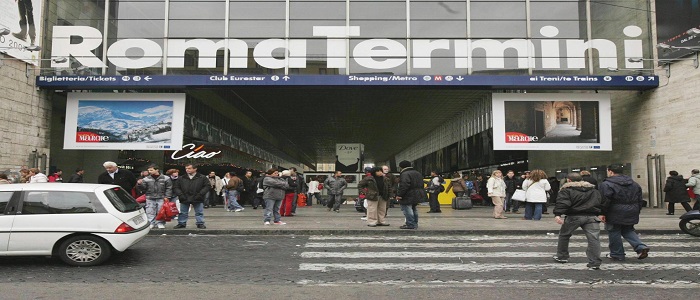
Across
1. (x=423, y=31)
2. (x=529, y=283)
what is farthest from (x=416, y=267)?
(x=423, y=31)

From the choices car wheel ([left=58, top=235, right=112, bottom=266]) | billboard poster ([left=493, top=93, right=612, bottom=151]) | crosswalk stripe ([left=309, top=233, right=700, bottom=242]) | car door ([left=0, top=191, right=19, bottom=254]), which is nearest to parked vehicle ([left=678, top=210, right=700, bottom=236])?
crosswalk stripe ([left=309, top=233, right=700, bottom=242])

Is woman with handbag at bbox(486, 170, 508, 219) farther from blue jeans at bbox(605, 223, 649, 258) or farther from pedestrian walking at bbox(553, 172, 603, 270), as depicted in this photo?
pedestrian walking at bbox(553, 172, 603, 270)

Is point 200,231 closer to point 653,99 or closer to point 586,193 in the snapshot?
point 586,193

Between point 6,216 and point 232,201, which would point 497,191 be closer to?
point 232,201

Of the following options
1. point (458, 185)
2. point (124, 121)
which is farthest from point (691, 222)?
point (124, 121)

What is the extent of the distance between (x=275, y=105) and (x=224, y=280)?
25043mm

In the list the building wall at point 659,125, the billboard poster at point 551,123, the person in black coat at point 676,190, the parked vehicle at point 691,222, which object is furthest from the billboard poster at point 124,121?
the building wall at point 659,125

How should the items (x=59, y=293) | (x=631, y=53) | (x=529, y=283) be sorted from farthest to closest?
(x=631, y=53) → (x=529, y=283) → (x=59, y=293)

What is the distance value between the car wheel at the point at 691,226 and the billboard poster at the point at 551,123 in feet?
30.4

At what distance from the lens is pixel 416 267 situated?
24.1ft

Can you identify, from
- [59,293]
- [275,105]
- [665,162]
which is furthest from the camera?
[275,105]

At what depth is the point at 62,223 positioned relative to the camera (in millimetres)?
7188

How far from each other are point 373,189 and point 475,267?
15.8 ft

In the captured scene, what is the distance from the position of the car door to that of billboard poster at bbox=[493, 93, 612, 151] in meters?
16.8
